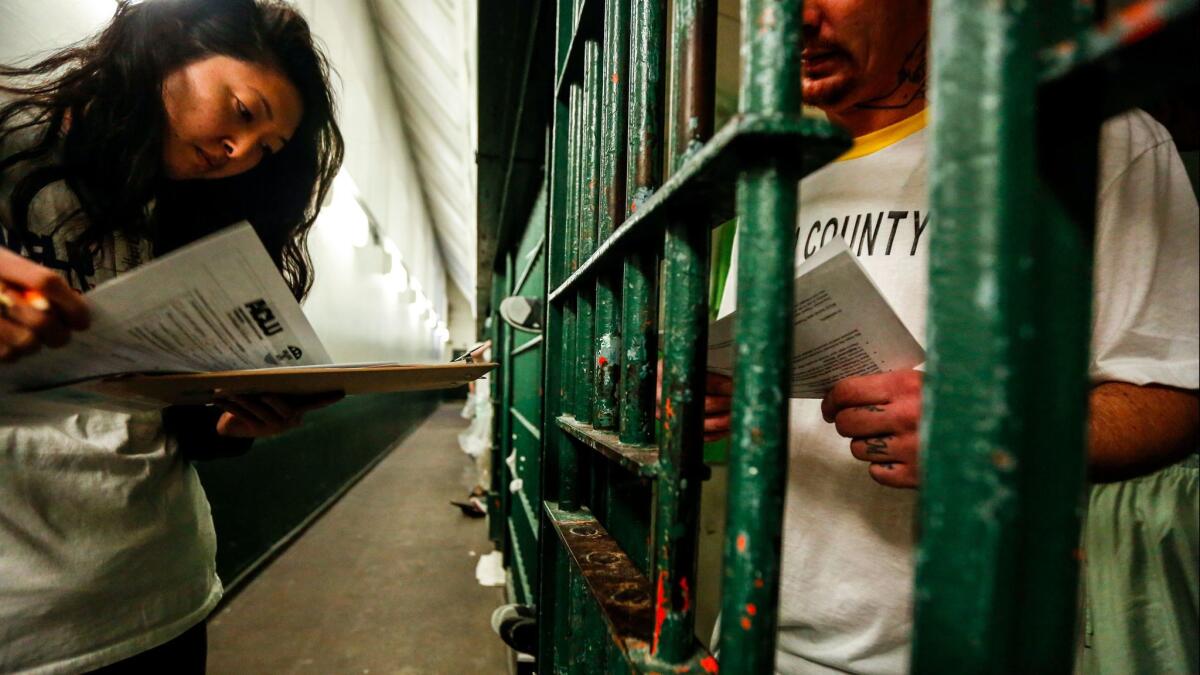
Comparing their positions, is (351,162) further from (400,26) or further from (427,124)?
(427,124)

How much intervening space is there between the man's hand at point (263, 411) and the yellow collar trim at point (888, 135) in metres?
0.97

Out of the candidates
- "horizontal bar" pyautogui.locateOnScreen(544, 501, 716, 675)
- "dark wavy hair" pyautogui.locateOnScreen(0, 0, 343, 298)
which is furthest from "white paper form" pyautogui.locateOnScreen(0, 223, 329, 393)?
"horizontal bar" pyautogui.locateOnScreen(544, 501, 716, 675)

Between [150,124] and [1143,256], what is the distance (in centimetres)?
147

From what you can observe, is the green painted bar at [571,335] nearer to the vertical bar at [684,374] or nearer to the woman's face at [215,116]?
the vertical bar at [684,374]

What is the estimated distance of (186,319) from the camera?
62cm

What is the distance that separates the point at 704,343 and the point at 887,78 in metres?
0.73

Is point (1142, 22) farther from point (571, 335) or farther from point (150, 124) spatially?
point (150, 124)

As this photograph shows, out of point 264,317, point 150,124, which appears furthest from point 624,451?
point 150,124

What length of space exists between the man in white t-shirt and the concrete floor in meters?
2.01

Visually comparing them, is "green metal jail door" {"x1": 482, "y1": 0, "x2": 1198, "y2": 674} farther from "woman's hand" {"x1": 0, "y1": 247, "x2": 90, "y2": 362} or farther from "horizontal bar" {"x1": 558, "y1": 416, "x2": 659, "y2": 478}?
"woman's hand" {"x1": 0, "y1": 247, "x2": 90, "y2": 362}

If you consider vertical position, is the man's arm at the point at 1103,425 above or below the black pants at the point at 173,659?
above

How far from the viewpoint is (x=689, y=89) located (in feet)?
1.37

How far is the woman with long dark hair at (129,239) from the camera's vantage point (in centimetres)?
75

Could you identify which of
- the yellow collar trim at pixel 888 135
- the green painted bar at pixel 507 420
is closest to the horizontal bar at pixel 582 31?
the yellow collar trim at pixel 888 135
